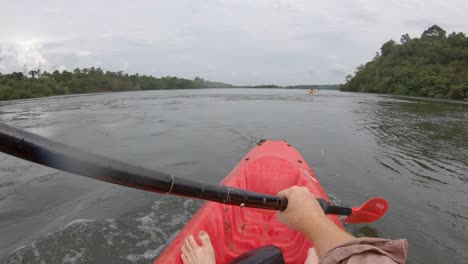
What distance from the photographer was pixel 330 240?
1.32 metres

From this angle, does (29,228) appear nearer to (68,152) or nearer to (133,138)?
(68,152)

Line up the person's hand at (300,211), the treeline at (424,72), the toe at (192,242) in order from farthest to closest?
the treeline at (424,72), the toe at (192,242), the person's hand at (300,211)

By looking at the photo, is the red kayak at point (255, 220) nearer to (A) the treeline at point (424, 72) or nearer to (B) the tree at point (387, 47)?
(A) the treeline at point (424, 72)

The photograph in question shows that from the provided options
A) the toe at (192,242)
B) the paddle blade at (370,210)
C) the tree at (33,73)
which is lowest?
the paddle blade at (370,210)

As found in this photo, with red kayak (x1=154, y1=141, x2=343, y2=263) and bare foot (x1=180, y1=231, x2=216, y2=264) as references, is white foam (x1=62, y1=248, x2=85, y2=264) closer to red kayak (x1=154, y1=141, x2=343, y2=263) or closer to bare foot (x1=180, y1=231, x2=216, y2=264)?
red kayak (x1=154, y1=141, x2=343, y2=263)

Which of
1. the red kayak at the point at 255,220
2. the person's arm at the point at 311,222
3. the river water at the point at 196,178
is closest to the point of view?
the person's arm at the point at 311,222

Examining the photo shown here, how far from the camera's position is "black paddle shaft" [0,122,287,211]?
897mm

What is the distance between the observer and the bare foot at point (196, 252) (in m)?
2.60

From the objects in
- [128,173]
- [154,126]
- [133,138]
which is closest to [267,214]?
[128,173]

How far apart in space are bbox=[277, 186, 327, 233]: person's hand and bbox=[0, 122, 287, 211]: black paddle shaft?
0.44 metres

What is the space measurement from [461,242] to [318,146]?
587 cm

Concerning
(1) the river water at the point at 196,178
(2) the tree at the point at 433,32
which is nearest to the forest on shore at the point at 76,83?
(1) the river water at the point at 196,178

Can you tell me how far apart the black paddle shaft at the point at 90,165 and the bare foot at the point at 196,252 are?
1.13 m

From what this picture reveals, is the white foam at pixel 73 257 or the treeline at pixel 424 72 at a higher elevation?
the treeline at pixel 424 72
